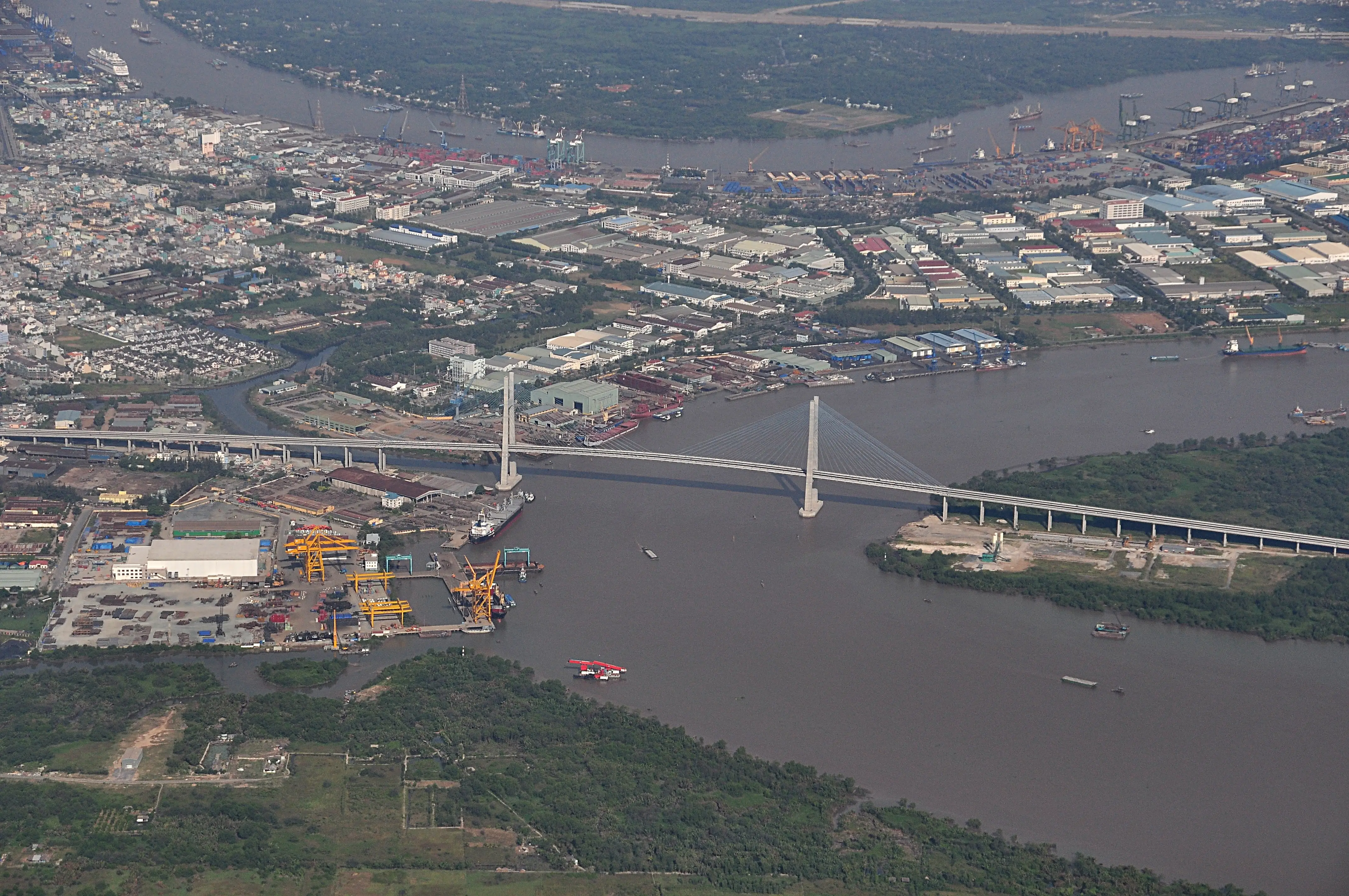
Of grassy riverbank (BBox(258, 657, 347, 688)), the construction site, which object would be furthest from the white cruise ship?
grassy riverbank (BBox(258, 657, 347, 688))

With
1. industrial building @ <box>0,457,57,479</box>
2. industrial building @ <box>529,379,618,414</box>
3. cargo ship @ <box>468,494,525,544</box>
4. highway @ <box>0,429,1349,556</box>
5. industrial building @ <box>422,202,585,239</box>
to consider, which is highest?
industrial building @ <box>422,202,585,239</box>

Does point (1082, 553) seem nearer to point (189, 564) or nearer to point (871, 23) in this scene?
point (189, 564)

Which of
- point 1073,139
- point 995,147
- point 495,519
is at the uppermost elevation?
point 1073,139

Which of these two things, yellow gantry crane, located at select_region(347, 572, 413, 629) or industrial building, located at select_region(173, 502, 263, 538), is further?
industrial building, located at select_region(173, 502, 263, 538)

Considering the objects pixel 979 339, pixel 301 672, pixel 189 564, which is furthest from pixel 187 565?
pixel 979 339

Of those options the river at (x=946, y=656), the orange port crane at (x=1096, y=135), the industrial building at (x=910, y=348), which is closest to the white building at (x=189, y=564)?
the river at (x=946, y=656)

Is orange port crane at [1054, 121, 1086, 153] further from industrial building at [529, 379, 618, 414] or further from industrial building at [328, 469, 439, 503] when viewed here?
industrial building at [328, 469, 439, 503]

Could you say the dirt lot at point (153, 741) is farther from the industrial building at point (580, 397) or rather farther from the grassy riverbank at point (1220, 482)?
the grassy riverbank at point (1220, 482)
